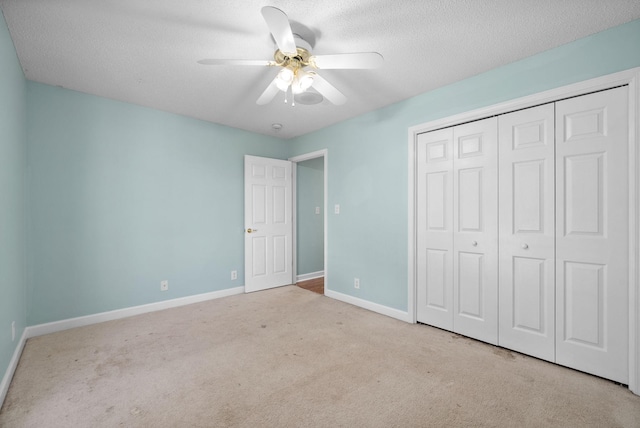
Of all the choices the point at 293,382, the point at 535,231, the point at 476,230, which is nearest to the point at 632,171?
the point at 535,231

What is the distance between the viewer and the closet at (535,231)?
1.96 meters

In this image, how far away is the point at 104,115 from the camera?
310 cm

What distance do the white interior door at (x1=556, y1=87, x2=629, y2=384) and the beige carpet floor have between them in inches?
9.0

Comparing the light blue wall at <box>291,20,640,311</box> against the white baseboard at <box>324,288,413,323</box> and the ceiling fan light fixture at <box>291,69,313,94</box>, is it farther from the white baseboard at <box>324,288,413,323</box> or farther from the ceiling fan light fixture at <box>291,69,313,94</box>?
the ceiling fan light fixture at <box>291,69,313,94</box>

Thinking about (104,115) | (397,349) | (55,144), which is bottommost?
(397,349)

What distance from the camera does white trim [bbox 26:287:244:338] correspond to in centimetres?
274

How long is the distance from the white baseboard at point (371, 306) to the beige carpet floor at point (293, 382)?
18cm

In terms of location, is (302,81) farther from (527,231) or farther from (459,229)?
(527,231)

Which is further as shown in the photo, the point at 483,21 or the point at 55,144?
the point at 55,144

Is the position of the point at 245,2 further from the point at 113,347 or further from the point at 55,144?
the point at 113,347

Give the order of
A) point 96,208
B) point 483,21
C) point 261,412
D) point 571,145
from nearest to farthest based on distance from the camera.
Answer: point 261,412 < point 483,21 < point 571,145 < point 96,208

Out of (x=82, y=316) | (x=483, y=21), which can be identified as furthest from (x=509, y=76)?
(x=82, y=316)

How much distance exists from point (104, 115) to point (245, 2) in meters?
2.39

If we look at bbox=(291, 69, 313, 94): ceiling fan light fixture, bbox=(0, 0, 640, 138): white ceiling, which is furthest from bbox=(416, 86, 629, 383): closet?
bbox=(291, 69, 313, 94): ceiling fan light fixture
